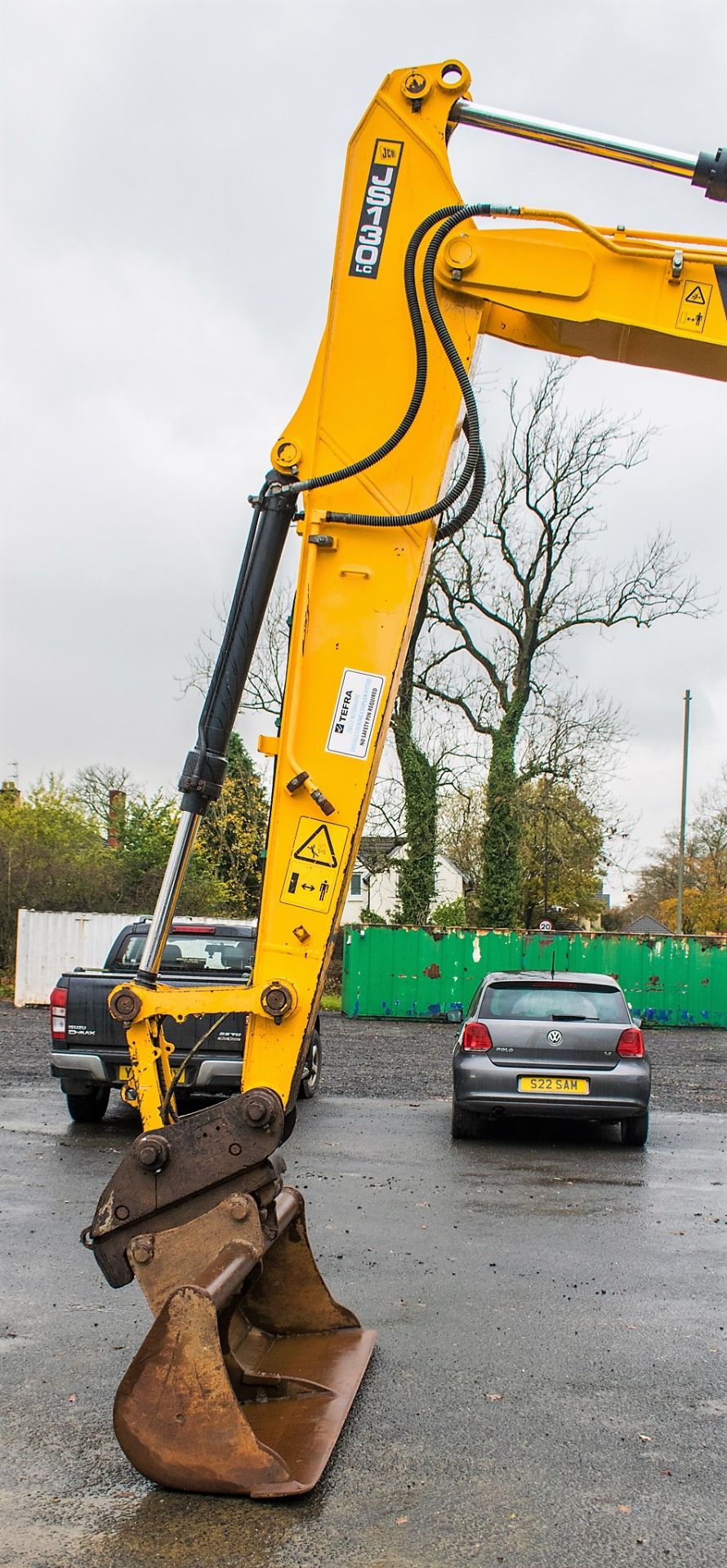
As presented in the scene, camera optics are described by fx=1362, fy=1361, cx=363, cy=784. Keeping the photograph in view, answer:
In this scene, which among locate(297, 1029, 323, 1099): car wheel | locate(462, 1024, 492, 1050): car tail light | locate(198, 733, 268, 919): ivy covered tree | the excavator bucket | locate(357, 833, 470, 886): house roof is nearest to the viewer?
the excavator bucket

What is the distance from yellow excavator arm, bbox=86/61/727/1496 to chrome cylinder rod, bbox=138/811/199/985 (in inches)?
0.5

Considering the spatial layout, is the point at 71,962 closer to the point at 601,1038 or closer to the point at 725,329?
the point at 601,1038

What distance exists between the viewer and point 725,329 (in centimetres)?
527

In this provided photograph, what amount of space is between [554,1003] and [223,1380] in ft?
27.1

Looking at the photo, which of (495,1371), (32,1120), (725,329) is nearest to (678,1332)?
(495,1371)

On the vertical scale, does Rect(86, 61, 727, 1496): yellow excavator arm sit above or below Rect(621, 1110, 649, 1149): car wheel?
above

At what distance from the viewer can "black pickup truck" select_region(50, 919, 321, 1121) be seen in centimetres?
1059

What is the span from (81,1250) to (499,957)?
20.4 meters

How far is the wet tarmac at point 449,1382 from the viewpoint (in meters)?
3.99

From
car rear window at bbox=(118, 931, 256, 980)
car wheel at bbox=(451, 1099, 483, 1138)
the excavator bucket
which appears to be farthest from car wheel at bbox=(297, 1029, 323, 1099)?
the excavator bucket

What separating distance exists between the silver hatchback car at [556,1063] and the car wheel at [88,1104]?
3.22 meters

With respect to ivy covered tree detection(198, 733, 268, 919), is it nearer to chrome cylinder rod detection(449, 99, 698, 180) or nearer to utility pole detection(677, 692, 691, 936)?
utility pole detection(677, 692, 691, 936)

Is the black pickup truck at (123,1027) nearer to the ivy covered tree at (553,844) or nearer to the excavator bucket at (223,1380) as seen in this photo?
the excavator bucket at (223,1380)

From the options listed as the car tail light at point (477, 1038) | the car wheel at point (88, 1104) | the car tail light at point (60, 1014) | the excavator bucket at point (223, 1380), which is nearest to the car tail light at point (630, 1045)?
the car tail light at point (477, 1038)
